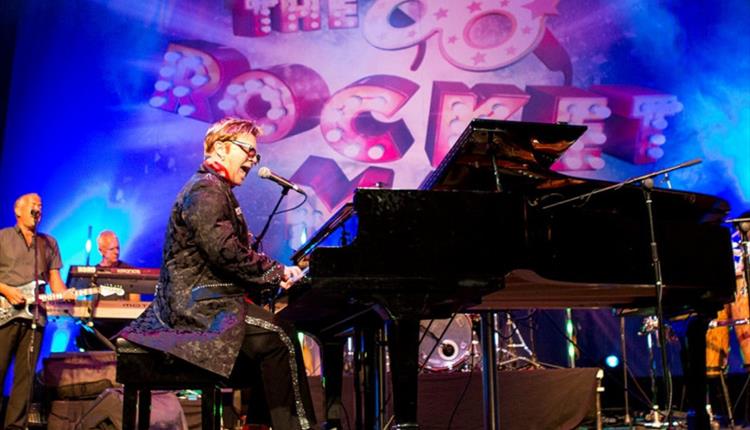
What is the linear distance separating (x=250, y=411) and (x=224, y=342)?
3.48 ft

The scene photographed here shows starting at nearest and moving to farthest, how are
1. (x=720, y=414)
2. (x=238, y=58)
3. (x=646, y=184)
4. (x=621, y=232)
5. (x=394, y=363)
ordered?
(x=394, y=363), (x=646, y=184), (x=621, y=232), (x=720, y=414), (x=238, y=58)

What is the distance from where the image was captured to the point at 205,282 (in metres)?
3.46

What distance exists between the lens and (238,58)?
28.8 feet

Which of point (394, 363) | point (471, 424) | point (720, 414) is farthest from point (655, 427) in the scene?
point (394, 363)

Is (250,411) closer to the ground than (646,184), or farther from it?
closer to the ground

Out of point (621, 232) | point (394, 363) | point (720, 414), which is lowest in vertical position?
point (720, 414)

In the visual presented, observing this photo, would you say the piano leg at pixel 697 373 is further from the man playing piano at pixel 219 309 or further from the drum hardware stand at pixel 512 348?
the drum hardware stand at pixel 512 348

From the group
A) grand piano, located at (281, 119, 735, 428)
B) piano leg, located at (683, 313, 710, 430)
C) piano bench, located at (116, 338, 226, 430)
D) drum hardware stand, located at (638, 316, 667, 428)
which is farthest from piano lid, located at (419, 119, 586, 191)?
drum hardware stand, located at (638, 316, 667, 428)

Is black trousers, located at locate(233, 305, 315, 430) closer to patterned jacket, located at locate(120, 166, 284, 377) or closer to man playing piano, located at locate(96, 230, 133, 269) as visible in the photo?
patterned jacket, located at locate(120, 166, 284, 377)

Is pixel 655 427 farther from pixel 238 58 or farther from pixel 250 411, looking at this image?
pixel 238 58

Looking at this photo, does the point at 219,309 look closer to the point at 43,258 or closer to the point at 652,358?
the point at 43,258

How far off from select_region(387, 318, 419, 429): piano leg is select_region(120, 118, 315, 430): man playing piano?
0.40 m

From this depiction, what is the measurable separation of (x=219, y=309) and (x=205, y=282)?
15 centimetres

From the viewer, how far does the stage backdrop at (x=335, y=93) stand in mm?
8477
